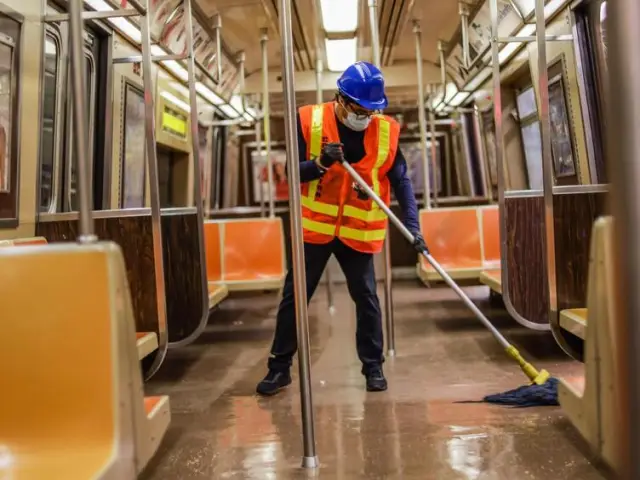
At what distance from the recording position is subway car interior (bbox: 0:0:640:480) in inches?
54.2

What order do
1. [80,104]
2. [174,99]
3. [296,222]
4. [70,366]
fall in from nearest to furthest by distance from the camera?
[80,104], [70,366], [296,222], [174,99]

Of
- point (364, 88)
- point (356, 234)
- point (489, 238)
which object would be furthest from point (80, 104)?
point (489, 238)

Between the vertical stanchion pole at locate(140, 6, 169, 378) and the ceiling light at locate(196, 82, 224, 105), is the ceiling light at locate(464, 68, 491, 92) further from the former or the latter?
the vertical stanchion pole at locate(140, 6, 169, 378)

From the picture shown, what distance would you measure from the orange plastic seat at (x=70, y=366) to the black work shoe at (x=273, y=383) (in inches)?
65.6

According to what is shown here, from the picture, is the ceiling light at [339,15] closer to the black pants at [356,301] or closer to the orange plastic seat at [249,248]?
the orange plastic seat at [249,248]

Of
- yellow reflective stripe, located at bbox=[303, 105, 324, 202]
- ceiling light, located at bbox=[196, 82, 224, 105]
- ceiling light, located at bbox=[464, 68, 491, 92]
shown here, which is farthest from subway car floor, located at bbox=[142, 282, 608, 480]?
ceiling light, located at bbox=[464, 68, 491, 92]

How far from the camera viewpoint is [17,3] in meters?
2.94

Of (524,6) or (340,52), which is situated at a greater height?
(340,52)

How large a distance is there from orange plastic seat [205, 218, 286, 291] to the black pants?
2.16 m

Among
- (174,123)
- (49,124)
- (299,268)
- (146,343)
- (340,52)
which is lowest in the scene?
(146,343)

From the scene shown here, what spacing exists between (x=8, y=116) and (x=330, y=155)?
1.57m

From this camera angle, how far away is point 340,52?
22.5 ft

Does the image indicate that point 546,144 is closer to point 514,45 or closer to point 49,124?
point 49,124

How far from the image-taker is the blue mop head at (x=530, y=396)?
2.79m
